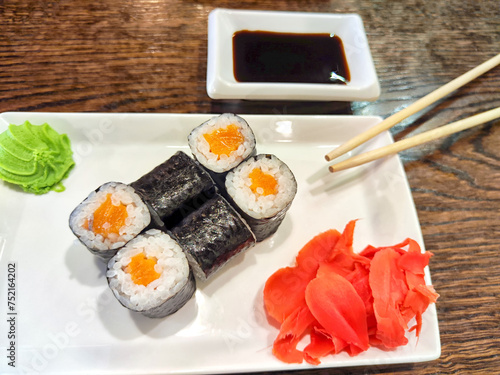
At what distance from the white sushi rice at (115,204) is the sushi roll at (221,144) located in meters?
0.34

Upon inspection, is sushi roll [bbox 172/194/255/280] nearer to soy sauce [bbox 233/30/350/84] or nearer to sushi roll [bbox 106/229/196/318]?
sushi roll [bbox 106/229/196/318]

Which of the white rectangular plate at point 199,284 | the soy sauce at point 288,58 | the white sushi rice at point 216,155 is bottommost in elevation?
the white rectangular plate at point 199,284

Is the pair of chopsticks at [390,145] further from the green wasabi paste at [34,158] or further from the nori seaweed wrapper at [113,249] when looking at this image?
the green wasabi paste at [34,158]

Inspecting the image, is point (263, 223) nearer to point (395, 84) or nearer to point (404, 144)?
point (404, 144)

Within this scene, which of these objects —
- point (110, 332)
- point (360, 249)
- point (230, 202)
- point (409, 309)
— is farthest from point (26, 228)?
point (409, 309)

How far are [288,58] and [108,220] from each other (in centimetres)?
141

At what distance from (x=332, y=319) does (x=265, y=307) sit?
11.6 inches

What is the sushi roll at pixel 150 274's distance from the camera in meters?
1.30

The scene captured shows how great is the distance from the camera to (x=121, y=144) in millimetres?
1824

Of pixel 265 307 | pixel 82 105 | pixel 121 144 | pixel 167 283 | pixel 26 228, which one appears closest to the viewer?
pixel 167 283

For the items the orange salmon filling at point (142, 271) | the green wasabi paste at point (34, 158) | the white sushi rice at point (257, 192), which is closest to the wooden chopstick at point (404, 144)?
the white sushi rice at point (257, 192)

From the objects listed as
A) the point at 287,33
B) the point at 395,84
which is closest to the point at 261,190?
the point at 287,33

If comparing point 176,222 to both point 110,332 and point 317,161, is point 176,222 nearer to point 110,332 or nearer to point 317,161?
point 110,332

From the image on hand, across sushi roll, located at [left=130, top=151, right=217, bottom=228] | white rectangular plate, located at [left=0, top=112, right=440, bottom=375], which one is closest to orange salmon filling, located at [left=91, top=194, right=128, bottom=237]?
sushi roll, located at [left=130, top=151, right=217, bottom=228]
